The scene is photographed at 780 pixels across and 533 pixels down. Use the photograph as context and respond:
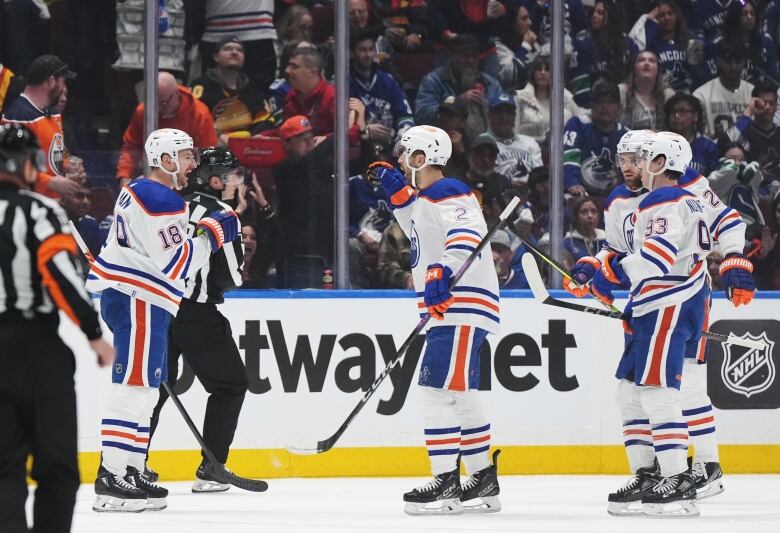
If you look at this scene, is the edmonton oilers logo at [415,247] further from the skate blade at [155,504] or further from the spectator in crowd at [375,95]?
the spectator in crowd at [375,95]

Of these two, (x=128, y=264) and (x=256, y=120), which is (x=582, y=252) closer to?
(x=256, y=120)

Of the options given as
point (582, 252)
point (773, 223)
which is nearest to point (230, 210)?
point (582, 252)

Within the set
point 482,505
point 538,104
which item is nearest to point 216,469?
point 482,505

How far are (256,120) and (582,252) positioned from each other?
61.6 inches

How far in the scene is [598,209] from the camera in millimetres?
6828

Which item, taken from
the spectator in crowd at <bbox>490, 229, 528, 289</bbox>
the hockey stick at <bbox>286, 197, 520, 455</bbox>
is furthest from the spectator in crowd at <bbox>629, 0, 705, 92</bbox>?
the hockey stick at <bbox>286, 197, 520, 455</bbox>

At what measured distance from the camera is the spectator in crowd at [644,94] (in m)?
7.02

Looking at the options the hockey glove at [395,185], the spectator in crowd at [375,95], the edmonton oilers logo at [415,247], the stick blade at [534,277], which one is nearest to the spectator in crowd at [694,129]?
the spectator in crowd at [375,95]

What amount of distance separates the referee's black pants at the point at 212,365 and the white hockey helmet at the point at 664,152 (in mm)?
1681

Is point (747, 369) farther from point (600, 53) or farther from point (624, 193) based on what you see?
point (600, 53)

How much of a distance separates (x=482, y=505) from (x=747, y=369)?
1842 millimetres

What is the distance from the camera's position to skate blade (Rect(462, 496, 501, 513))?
5109mm

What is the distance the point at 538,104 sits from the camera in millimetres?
6816

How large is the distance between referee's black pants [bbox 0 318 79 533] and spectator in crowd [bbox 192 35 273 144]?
330cm
